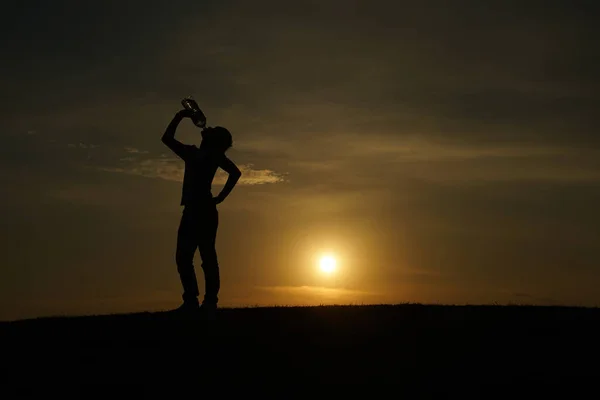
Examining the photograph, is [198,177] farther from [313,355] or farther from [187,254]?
[313,355]

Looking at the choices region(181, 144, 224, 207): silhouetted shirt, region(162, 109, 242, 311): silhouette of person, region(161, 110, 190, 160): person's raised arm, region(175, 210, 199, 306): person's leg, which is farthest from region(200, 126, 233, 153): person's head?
region(175, 210, 199, 306): person's leg

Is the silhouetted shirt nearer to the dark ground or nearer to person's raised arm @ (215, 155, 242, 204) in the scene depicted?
person's raised arm @ (215, 155, 242, 204)

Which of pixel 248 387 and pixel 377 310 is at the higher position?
pixel 377 310

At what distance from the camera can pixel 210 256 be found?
17.0 m

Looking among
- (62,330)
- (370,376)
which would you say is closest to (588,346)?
(370,376)

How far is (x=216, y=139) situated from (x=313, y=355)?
4.83m

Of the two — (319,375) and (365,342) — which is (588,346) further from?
(319,375)

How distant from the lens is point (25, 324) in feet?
60.0

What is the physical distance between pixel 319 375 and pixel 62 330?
19.5ft

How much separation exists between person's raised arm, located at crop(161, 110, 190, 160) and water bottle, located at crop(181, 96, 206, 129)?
220 millimetres

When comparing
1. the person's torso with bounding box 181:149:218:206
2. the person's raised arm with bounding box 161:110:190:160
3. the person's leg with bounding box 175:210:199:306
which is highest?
the person's raised arm with bounding box 161:110:190:160

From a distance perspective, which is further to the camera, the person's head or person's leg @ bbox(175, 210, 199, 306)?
the person's head

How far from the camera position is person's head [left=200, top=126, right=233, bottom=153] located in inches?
666

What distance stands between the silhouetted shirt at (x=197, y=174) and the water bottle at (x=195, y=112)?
1.59 feet
